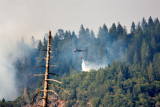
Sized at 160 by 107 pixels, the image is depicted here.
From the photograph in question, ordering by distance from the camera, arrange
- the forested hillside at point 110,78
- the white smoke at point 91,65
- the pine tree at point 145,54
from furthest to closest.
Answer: the white smoke at point 91,65 → the pine tree at point 145,54 → the forested hillside at point 110,78

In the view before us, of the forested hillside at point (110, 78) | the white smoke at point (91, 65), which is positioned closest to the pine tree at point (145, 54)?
the forested hillside at point (110, 78)

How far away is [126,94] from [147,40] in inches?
2414

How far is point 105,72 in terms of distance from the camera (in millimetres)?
160125

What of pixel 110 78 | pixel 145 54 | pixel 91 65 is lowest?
pixel 110 78

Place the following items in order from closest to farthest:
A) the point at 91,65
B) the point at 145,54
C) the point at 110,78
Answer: the point at 110,78 < the point at 145,54 < the point at 91,65

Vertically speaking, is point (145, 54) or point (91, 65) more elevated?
point (145, 54)

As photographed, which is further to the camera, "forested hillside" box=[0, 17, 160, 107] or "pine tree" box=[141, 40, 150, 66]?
"pine tree" box=[141, 40, 150, 66]

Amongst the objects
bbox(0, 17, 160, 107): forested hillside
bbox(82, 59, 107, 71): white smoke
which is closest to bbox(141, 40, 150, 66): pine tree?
bbox(0, 17, 160, 107): forested hillside

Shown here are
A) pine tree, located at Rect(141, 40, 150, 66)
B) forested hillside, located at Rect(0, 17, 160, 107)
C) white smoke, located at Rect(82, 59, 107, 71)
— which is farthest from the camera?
white smoke, located at Rect(82, 59, 107, 71)

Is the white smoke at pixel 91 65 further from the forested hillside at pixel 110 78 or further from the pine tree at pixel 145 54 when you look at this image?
the pine tree at pixel 145 54

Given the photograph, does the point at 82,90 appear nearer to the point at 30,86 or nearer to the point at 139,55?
the point at 30,86

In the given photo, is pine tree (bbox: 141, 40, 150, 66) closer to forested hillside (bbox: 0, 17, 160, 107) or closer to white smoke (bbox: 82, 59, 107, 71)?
forested hillside (bbox: 0, 17, 160, 107)

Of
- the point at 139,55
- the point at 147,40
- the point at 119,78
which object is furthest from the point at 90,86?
the point at 147,40

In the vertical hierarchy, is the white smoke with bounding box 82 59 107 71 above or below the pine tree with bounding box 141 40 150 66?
below
